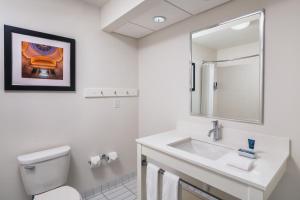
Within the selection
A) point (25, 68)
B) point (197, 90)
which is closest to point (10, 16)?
point (25, 68)

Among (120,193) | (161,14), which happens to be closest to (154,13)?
(161,14)

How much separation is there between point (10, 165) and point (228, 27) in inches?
87.8

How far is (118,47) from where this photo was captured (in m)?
2.10

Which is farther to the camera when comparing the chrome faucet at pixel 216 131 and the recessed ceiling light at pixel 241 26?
the chrome faucet at pixel 216 131

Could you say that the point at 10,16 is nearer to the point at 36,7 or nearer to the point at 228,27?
the point at 36,7

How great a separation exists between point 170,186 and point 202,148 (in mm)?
474

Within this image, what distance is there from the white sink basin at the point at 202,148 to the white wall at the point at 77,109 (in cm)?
95

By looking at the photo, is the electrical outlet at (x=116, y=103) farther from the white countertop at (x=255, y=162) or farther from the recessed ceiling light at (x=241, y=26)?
the recessed ceiling light at (x=241, y=26)

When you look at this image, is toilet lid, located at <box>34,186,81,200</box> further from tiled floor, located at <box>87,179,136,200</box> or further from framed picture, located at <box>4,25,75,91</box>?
framed picture, located at <box>4,25,75,91</box>

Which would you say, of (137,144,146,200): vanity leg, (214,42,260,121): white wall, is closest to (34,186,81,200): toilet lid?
(137,144,146,200): vanity leg

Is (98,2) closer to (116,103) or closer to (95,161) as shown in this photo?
(116,103)

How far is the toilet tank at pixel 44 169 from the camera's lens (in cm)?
136

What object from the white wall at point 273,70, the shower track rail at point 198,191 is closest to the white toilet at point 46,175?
the shower track rail at point 198,191

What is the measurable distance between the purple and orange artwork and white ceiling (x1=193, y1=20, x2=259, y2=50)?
139 cm
